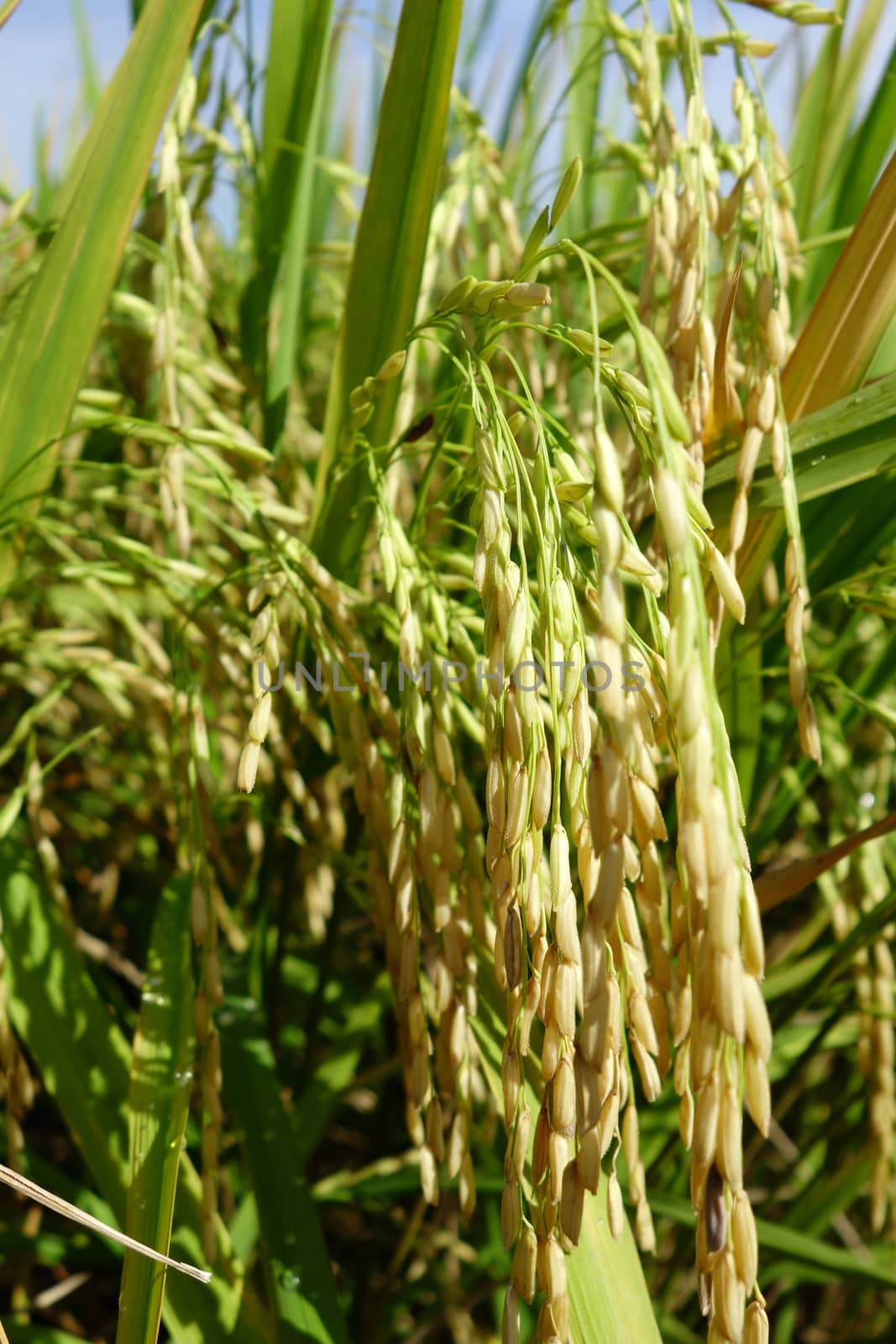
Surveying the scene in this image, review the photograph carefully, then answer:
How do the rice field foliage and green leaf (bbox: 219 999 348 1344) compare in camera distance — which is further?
green leaf (bbox: 219 999 348 1344)

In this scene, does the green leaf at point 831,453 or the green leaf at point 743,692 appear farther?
the green leaf at point 743,692

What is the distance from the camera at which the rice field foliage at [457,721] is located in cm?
49

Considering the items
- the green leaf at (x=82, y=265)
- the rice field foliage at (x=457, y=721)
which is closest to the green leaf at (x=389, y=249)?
the rice field foliage at (x=457, y=721)

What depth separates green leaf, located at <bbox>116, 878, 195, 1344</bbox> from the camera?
60cm

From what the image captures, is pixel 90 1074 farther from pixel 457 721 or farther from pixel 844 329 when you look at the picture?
pixel 844 329

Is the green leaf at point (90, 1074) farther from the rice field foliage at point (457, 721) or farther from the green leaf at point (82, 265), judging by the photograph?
the green leaf at point (82, 265)

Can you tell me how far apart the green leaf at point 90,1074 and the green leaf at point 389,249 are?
374 mm

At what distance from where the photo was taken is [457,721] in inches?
30.0

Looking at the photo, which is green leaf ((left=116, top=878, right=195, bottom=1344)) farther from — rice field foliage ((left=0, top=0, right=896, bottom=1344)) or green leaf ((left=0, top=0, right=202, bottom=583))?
green leaf ((left=0, top=0, right=202, bottom=583))

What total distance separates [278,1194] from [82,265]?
2.33 feet

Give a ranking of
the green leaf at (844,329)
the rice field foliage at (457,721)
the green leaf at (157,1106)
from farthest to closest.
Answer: the green leaf at (844,329) → the green leaf at (157,1106) → the rice field foliage at (457,721)

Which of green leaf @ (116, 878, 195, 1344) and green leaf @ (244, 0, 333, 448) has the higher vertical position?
green leaf @ (244, 0, 333, 448)

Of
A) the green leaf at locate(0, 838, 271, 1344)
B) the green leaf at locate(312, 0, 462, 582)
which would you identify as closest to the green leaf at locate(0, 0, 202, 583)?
the green leaf at locate(312, 0, 462, 582)

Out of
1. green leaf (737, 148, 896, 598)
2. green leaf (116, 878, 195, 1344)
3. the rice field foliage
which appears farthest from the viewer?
green leaf (737, 148, 896, 598)
